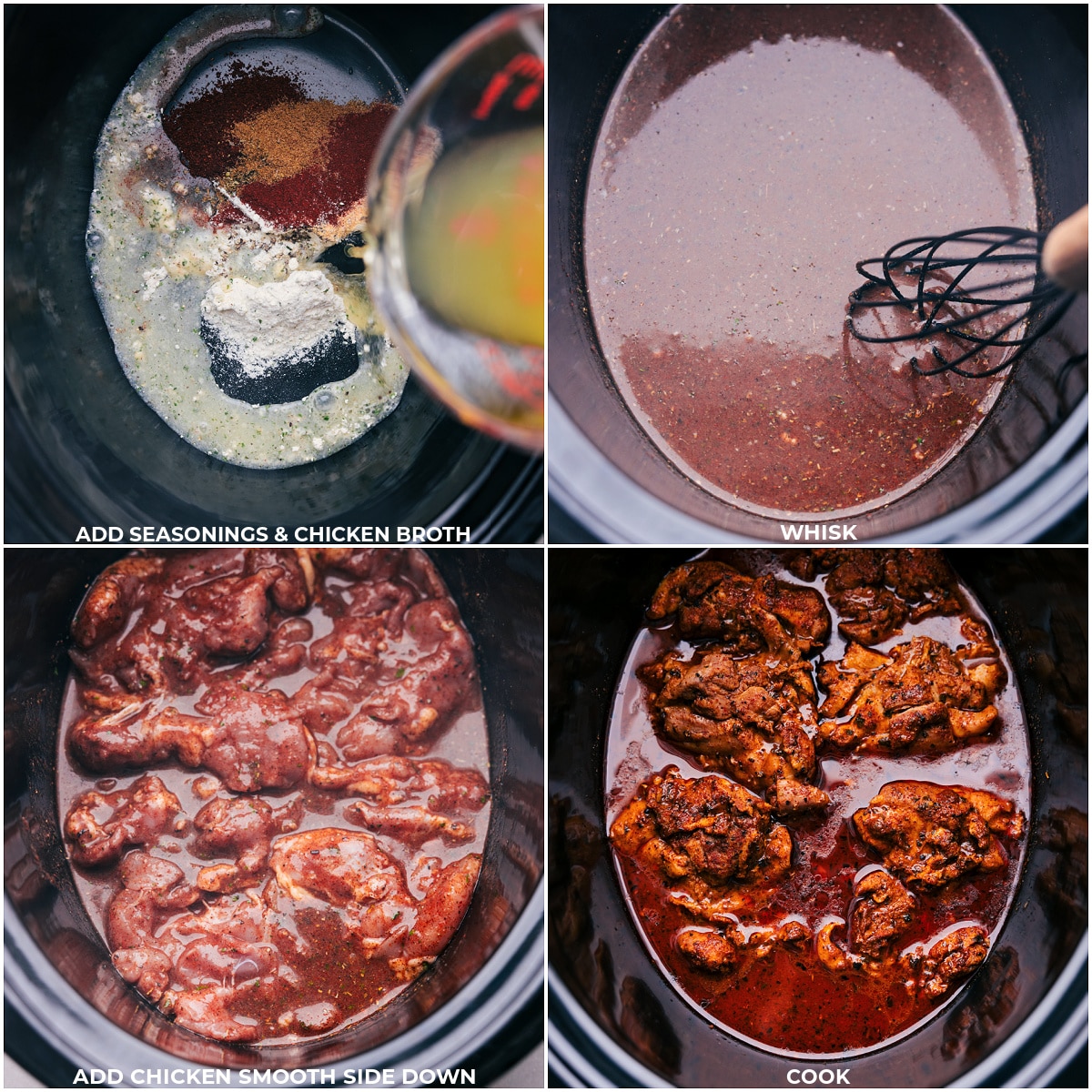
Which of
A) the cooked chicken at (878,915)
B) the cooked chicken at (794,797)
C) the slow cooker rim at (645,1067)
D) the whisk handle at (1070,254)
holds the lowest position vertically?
the slow cooker rim at (645,1067)

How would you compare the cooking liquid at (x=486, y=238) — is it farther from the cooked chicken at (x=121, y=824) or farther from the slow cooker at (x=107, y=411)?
the cooked chicken at (x=121, y=824)

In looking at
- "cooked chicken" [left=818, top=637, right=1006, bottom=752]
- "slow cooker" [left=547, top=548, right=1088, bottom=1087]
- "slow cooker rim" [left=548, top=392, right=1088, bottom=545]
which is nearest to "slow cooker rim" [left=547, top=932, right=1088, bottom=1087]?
"slow cooker" [left=547, top=548, right=1088, bottom=1087]

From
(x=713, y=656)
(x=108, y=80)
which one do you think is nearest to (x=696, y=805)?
(x=713, y=656)

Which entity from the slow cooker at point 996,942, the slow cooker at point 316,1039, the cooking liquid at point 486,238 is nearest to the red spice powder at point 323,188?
the cooking liquid at point 486,238

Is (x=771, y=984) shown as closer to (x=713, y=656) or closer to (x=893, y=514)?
(x=713, y=656)

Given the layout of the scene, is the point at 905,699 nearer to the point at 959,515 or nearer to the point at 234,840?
the point at 959,515

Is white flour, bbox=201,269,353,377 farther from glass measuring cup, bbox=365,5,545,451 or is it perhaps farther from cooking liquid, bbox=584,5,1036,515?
cooking liquid, bbox=584,5,1036,515

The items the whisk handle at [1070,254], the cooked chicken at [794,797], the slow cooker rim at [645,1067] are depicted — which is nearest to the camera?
the whisk handle at [1070,254]
